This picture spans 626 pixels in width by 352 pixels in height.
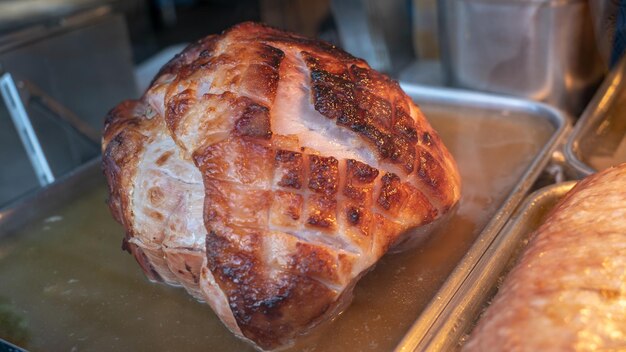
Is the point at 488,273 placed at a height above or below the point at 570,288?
below

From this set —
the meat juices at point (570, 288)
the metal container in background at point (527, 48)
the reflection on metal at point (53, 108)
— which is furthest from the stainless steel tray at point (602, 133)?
the reflection on metal at point (53, 108)

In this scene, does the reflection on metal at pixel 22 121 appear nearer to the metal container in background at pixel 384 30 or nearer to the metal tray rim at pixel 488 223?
the metal tray rim at pixel 488 223

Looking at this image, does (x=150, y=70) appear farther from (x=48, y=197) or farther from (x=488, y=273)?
(x=488, y=273)

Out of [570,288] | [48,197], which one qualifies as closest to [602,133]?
[570,288]

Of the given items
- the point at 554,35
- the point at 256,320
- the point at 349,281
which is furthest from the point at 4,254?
the point at 554,35

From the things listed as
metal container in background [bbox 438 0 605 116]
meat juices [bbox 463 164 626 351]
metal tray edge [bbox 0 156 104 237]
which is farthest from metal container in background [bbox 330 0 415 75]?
meat juices [bbox 463 164 626 351]

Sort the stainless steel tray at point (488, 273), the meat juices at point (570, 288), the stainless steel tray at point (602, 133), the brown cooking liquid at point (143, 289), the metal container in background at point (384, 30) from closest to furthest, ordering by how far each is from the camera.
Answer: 1. the meat juices at point (570, 288)
2. the stainless steel tray at point (488, 273)
3. the brown cooking liquid at point (143, 289)
4. the stainless steel tray at point (602, 133)
5. the metal container in background at point (384, 30)

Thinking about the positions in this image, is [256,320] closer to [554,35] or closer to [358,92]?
[358,92]

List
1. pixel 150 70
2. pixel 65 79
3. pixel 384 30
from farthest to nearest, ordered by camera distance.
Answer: pixel 150 70 → pixel 384 30 → pixel 65 79
